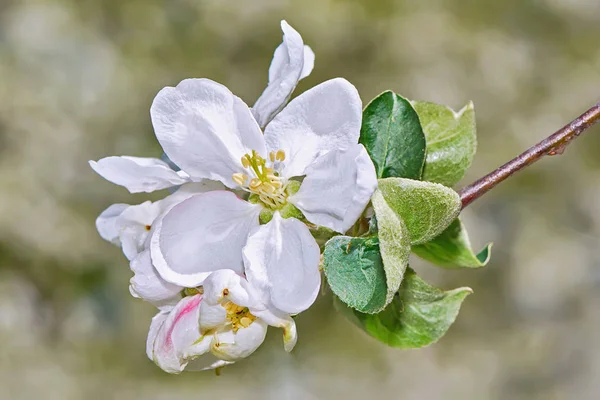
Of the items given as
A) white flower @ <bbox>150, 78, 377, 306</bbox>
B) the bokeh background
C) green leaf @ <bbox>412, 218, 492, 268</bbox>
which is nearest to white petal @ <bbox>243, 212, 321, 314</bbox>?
white flower @ <bbox>150, 78, 377, 306</bbox>

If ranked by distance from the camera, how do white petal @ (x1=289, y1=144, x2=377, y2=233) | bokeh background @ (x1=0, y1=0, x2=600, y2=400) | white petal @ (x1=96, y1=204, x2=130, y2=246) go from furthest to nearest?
bokeh background @ (x1=0, y1=0, x2=600, y2=400) → white petal @ (x1=96, y1=204, x2=130, y2=246) → white petal @ (x1=289, y1=144, x2=377, y2=233)

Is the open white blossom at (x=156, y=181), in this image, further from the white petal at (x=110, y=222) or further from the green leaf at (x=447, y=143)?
the green leaf at (x=447, y=143)

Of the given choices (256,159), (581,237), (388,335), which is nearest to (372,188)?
(256,159)

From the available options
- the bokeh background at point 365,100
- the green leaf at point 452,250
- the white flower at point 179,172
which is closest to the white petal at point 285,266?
the white flower at point 179,172

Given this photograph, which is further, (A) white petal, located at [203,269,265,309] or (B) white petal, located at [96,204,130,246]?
(B) white petal, located at [96,204,130,246]

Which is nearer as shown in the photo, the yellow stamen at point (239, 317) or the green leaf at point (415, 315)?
the yellow stamen at point (239, 317)

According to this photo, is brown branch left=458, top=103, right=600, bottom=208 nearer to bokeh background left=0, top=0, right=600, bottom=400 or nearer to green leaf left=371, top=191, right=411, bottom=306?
green leaf left=371, top=191, right=411, bottom=306

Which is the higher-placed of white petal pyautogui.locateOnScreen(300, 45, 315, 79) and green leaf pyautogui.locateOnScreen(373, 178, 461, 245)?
white petal pyautogui.locateOnScreen(300, 45, 315, 79)
